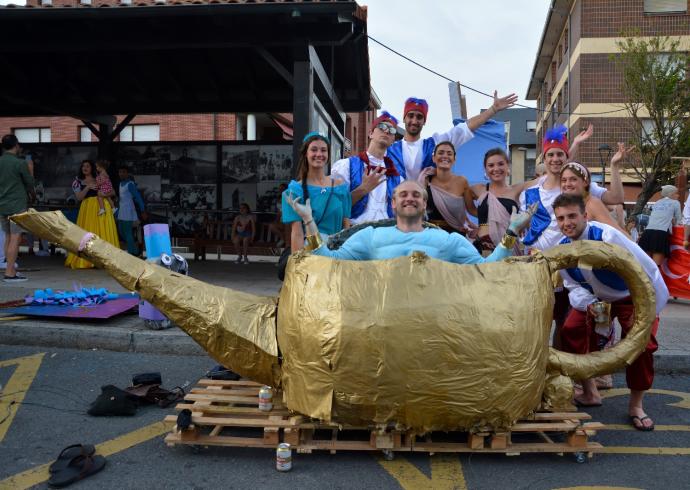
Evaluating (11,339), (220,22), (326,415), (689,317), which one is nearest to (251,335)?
(326,415)

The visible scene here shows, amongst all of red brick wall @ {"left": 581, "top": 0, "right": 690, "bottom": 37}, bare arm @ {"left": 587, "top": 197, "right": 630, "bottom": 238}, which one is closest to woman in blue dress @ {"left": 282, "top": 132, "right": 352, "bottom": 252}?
bare arm @ {"left": 587, "top": 197, "right": 630, "bottom": 238}

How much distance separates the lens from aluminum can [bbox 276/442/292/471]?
8.60 feet

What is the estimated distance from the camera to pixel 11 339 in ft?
15.9

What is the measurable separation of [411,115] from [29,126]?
2334 centimetres

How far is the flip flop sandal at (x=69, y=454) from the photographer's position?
2.57 m

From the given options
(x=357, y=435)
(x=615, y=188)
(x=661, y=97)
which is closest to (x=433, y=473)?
(x=357, y=435)

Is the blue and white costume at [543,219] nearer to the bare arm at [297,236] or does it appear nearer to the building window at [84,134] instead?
the bare arm at [297,236]

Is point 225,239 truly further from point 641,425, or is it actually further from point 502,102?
point 641,425

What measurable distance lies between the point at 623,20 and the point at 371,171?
77.2ft

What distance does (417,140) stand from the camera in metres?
4.41

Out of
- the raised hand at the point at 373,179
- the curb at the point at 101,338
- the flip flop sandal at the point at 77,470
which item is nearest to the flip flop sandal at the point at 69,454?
the flip flop sandal at the point at 77,470

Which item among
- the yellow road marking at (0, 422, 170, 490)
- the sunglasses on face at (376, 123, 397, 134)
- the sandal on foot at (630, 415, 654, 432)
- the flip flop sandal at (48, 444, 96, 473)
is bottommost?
the sandal on foot at (630, 415, 654, 432)

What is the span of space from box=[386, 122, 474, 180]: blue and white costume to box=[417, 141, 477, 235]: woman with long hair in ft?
0.23

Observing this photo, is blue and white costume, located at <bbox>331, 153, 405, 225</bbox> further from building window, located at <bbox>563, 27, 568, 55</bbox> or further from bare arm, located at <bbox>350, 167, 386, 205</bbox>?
building window, located at <bbox>563, 27, 568, 55</bbox>
